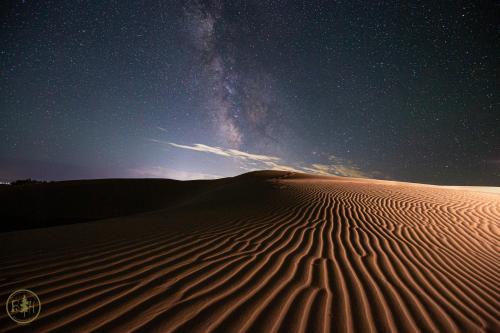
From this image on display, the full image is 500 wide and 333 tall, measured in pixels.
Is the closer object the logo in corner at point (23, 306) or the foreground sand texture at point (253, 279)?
the logo in corner at point (23, 306)

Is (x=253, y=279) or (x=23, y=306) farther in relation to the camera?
(x=253, y=279)

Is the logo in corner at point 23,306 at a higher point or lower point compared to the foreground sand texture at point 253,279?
lower

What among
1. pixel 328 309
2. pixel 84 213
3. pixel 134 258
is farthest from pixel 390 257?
pixel 84 213

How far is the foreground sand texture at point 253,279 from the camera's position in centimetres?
185

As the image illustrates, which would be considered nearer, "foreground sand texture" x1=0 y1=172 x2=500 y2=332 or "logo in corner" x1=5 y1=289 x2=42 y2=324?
"logo in corner" x1=5 y1=289 x2=42 y2=324

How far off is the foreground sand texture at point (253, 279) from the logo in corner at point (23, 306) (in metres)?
0.06

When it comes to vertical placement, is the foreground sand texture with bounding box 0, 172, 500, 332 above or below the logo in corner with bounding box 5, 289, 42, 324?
above

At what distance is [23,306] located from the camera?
1.86 metres

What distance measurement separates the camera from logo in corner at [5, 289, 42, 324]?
1.71 m

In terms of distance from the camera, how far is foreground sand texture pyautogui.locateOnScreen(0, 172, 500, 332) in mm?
1854

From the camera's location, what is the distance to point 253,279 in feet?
8.43

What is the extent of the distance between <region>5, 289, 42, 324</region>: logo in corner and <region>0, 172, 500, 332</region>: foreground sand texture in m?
0.06

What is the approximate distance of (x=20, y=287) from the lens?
212cm

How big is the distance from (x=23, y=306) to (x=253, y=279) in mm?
2072
